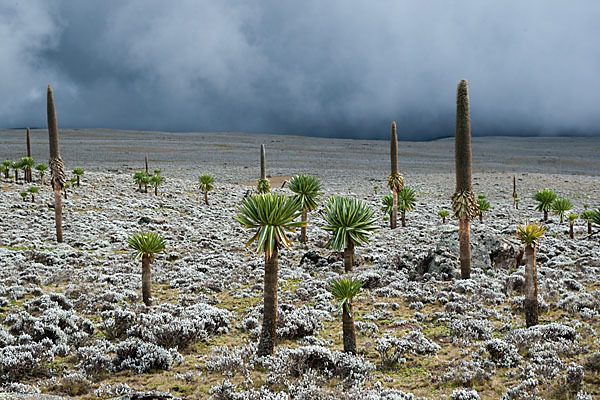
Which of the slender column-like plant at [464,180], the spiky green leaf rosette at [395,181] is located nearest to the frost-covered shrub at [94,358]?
the slender column-like plant at [464,180]

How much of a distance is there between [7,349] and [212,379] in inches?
198

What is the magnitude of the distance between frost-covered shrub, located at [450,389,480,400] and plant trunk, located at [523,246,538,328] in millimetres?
4582

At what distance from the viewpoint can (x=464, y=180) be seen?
16422 millimetres

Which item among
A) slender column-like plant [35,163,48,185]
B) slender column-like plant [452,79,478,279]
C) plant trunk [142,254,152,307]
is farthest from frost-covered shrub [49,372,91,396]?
slender column-like plant [35,163,48,185]

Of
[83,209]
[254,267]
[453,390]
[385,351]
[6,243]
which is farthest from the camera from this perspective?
[83,209]

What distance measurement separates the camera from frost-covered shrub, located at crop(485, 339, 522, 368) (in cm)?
918

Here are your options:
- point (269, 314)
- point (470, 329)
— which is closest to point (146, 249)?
point (269, 314)

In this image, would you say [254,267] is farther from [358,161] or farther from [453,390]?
[358,161]

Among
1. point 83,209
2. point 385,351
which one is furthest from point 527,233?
point 83,209

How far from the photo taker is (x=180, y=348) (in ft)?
35.1

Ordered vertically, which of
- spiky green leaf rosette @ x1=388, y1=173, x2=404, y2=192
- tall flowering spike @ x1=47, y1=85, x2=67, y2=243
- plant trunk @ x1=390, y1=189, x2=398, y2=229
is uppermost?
tall flowering spike @ x1=47, y1=85, x2=67, y2=243

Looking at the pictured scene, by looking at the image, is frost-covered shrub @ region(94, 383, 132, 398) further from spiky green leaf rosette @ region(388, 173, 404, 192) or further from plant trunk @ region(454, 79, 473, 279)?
spiky green leaf rosette @ region(388, 173, 404, 192)

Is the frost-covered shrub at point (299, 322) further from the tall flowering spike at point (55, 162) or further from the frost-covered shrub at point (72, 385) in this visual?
the tall flowering spike at point (55, 162)

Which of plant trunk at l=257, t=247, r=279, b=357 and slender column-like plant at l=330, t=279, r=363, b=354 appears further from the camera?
plant trunk at l=257, t=247, r=279, b=357
